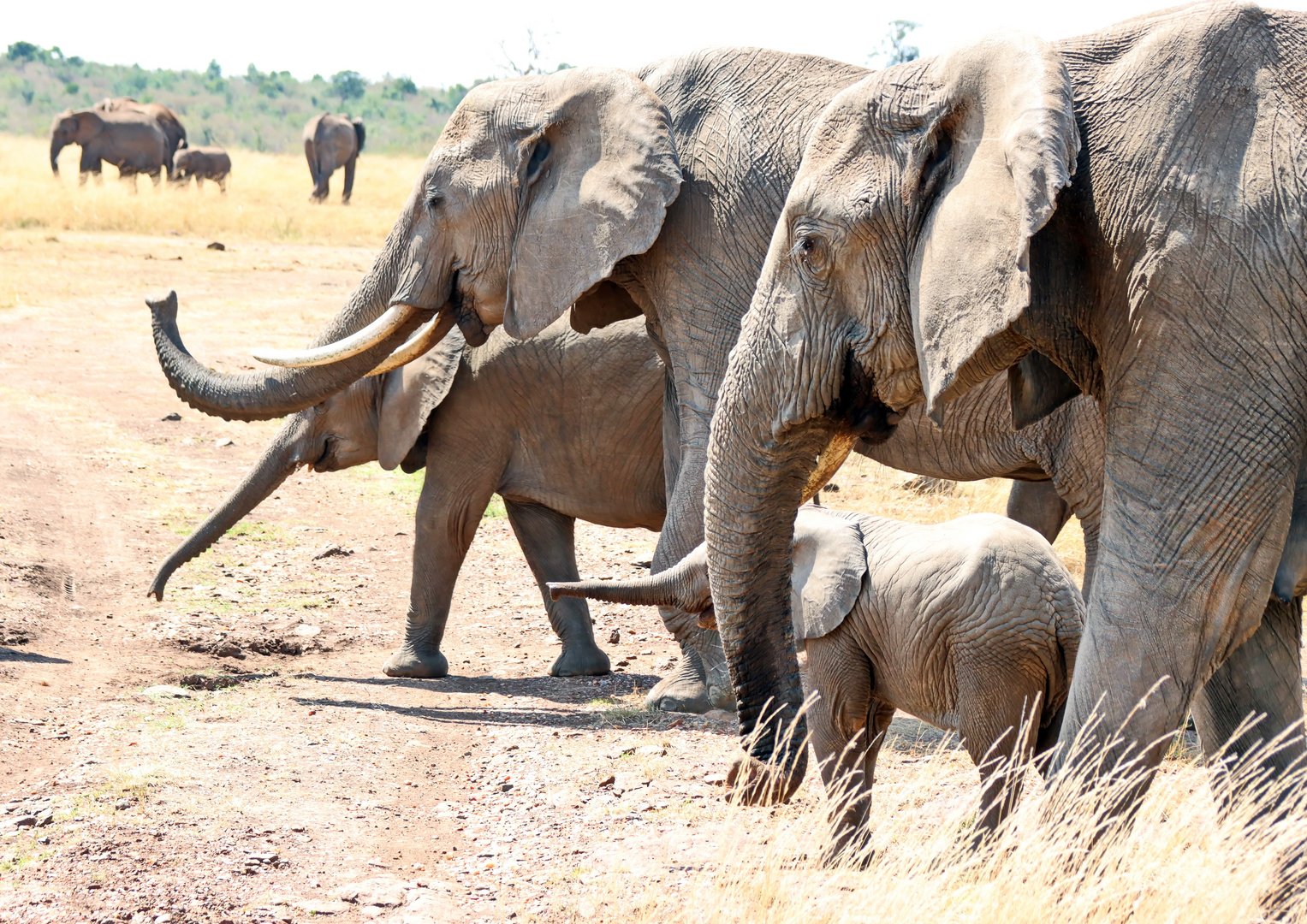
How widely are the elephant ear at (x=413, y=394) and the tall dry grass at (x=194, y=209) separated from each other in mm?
17256

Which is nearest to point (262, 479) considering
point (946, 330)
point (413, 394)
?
point (413, 394)

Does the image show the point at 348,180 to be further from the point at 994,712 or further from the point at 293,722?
the point at 994,712

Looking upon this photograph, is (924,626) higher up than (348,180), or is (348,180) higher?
(924,626)

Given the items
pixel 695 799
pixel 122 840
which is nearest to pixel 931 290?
pixel 695 799

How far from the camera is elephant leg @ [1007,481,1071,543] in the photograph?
6836 mm

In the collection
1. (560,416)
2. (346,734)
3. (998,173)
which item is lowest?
(346,734)

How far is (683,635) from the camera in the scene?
→ 567 cm

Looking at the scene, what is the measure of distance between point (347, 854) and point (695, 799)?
Answer: 3.74 feet

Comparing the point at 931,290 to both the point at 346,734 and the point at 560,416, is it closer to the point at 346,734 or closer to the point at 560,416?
the point at 346,734

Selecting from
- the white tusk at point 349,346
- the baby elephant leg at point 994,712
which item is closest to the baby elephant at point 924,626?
the baby elephant leg at point 994,712

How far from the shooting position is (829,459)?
3789mm

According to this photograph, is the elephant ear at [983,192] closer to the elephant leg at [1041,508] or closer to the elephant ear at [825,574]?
the elephant ear at [825,574]

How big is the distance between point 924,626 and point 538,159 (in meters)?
2.23

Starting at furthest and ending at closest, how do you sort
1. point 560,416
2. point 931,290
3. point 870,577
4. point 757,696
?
point 560,416
point 870,577
point 757,696
point 931,290
